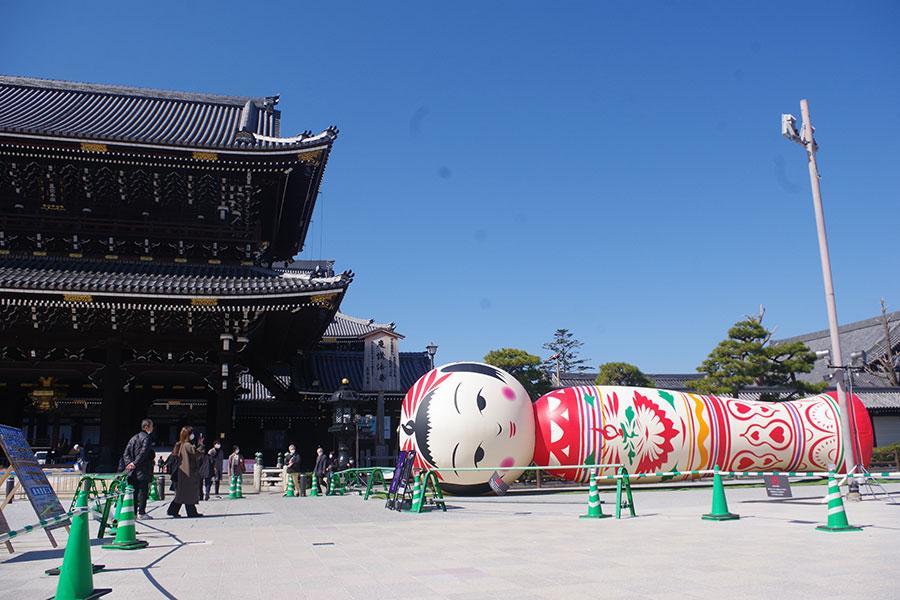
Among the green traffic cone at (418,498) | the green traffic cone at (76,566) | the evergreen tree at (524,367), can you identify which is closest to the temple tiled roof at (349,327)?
the evergreen tree at (524,367)

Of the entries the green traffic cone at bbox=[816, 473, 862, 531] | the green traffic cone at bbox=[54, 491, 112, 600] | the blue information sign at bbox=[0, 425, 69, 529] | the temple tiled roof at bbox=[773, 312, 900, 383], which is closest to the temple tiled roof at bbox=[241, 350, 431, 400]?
the blue information sign at bbox=[0, 425, 69, 529]

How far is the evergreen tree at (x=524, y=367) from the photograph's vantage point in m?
37.1

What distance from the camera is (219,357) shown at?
20.3 meters

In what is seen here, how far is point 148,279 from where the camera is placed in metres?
18.8

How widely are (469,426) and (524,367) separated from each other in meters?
21.8

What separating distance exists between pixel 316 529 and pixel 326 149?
38.1 feet

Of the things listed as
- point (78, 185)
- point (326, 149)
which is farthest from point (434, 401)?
point (78, 185)

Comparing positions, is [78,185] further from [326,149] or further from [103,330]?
[326,149]

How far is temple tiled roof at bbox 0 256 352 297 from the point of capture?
693 inches

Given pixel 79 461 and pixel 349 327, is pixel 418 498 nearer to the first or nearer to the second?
pixel 79 461

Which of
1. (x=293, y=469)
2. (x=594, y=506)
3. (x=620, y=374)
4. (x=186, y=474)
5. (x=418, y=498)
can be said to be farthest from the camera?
(x=620, y=374)

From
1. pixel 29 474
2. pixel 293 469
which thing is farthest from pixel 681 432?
pixel 29 474

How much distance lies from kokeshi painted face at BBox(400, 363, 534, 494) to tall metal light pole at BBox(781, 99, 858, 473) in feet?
22.9

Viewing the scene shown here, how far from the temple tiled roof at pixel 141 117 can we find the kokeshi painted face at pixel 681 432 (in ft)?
33.6
